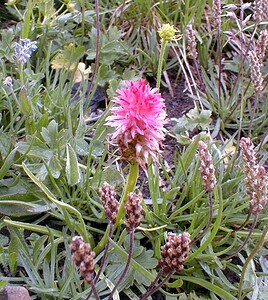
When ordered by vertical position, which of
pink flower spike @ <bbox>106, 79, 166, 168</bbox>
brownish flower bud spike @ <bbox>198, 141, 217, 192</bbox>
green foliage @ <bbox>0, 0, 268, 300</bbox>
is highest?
pink flower spike @ <bbox>106, 79, 166, 168</bbox>

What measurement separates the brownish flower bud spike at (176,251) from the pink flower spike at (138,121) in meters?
0.28

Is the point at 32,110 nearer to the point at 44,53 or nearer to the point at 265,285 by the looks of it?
the point at 44,53

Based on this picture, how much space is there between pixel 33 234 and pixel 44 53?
4.07 feet

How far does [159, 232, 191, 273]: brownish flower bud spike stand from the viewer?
51.1 inches

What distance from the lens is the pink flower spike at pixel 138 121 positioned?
143 centimetres

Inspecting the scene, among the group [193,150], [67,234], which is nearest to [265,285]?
[193,150]

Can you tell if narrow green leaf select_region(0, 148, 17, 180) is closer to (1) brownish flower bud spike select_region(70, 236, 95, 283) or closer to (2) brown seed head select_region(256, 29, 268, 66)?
(1) brownish flower bud spike select_region(70, 236, 95, 283)

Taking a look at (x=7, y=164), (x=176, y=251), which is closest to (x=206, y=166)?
(x=176, y=251)

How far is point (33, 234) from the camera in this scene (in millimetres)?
1878

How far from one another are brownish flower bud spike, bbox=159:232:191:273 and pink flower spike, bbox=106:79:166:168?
283mm

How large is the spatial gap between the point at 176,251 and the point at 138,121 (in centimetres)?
39

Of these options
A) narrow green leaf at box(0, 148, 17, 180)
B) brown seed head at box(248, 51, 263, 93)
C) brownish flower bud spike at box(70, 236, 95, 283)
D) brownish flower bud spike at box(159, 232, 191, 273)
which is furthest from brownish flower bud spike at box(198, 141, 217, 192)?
narrow green leaf at box(0, 148, 17, 180)

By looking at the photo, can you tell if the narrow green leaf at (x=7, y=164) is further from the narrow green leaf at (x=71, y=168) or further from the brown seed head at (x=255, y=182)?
the brown seed head at (x=255, y=182)

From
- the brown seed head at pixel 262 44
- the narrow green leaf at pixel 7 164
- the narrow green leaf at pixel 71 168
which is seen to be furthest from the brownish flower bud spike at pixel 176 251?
the brown seed head at pixel 262 44
